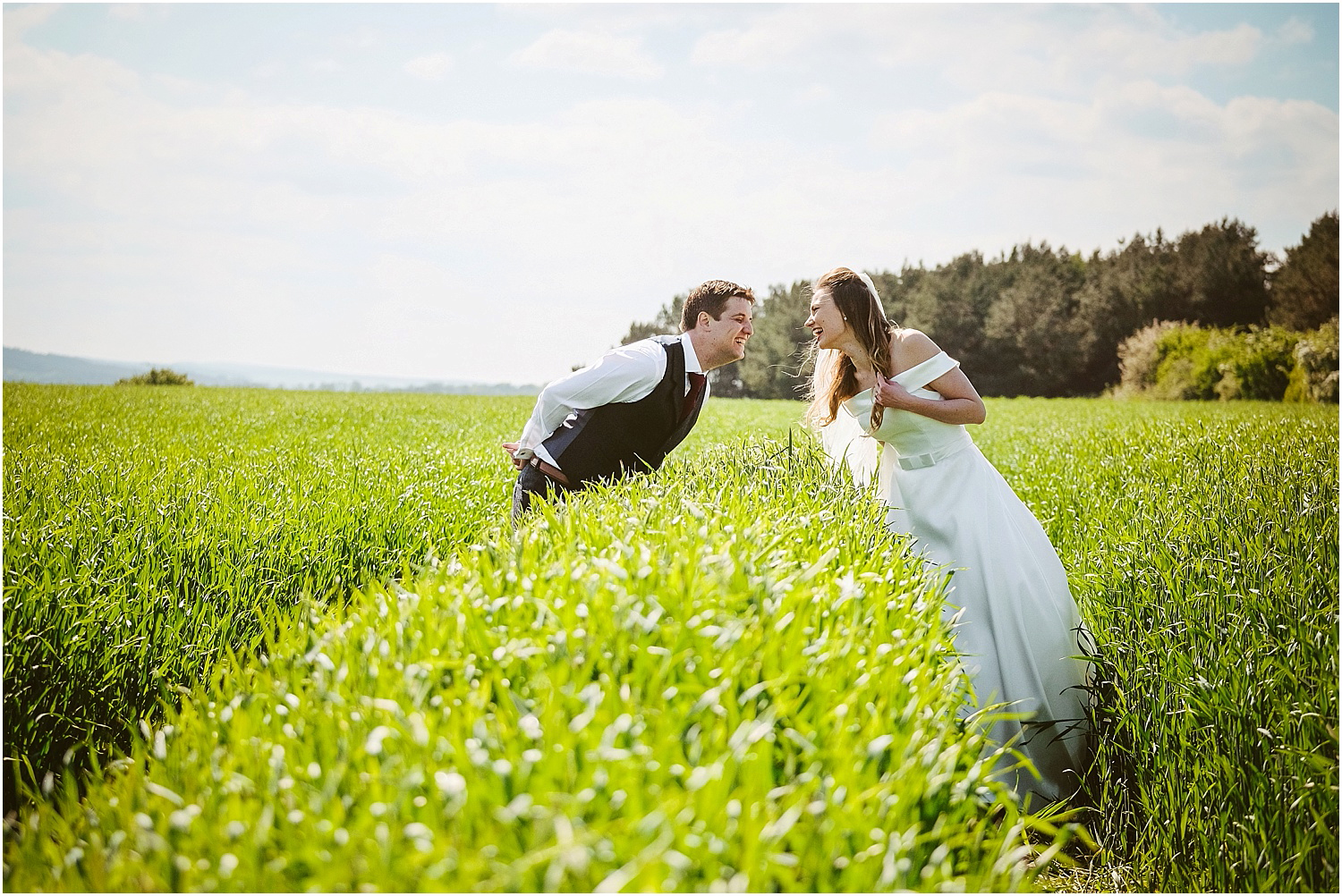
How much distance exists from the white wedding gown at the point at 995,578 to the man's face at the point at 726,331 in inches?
35.1

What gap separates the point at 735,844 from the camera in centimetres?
153

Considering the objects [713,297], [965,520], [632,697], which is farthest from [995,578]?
[632,697]

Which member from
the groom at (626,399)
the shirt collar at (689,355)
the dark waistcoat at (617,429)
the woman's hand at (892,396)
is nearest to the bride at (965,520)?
the woman's hand at (892,396)

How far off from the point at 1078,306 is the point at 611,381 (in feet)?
178

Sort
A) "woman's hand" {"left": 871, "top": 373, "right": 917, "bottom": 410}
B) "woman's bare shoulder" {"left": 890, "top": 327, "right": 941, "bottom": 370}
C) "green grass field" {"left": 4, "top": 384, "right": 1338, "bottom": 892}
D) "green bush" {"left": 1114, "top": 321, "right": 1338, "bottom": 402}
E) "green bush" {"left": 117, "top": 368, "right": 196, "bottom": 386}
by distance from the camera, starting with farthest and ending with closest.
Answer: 1. "green bush" {"left": 117, "top": 368, "right": 196, "bottom": 386}
2. "green bush" {"left": 1114, "top": 321, "right": 1338, "bottom": 402}
3. "woman's bare shoulder" {"left": 890, "top": 327, "right": 941, "bottom": 370}
4. "woman's hand" {"left": 871, "top": 373, "right": 917, "bottom": 410}
5. "green grass field" {"left": 4, "top": 384, "right": 1338, "bottom": 892}

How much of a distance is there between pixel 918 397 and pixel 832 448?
1.37 m

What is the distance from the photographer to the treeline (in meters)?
47.9

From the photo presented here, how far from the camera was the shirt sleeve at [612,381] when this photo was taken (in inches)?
189

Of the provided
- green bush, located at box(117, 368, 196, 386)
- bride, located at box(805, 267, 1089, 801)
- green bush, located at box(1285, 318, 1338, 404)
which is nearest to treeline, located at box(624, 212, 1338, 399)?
green bush, located at box(1285, 318, 1338, 404)

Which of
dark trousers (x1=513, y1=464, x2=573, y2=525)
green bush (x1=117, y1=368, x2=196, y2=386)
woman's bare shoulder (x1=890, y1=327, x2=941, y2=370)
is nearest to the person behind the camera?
woman's bare shoulder (x1=890, y1=327, x2=941, y2=370)

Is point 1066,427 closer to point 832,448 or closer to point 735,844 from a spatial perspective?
point 832,448

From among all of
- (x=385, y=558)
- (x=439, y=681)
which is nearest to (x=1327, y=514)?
(x=439, y=681)

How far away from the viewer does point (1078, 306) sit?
51.3 m

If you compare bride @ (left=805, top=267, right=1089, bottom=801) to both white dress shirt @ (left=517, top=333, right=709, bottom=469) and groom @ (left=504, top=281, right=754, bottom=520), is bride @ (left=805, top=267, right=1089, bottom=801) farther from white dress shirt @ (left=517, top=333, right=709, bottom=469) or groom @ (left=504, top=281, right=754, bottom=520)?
white dress shirt @ (left=517, top=333, right=709, bottom=469)
